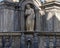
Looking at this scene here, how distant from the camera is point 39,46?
20609 millimetres

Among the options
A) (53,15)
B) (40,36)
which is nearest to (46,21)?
(53,15)

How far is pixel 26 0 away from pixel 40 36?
319cm

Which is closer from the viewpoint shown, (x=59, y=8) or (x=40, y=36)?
(x=40, y=36)

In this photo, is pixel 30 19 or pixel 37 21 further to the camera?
pixel 37 21

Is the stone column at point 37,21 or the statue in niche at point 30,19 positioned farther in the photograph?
the stone column at point 37,21

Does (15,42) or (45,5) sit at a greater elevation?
(45,5)

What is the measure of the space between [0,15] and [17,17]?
3.41 feet

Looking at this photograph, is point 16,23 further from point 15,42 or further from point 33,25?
point 15,42

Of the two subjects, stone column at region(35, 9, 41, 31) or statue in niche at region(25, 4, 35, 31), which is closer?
statue in niche at region(25, 4, 35, 31)

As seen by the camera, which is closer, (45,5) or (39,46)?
(39,46)

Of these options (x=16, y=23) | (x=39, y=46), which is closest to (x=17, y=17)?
(x=16, y=23)

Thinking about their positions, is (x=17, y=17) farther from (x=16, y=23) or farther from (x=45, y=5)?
(x=45, y=5)

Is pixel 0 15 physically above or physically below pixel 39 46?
above

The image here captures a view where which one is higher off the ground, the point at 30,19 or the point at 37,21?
the point at 30,19
